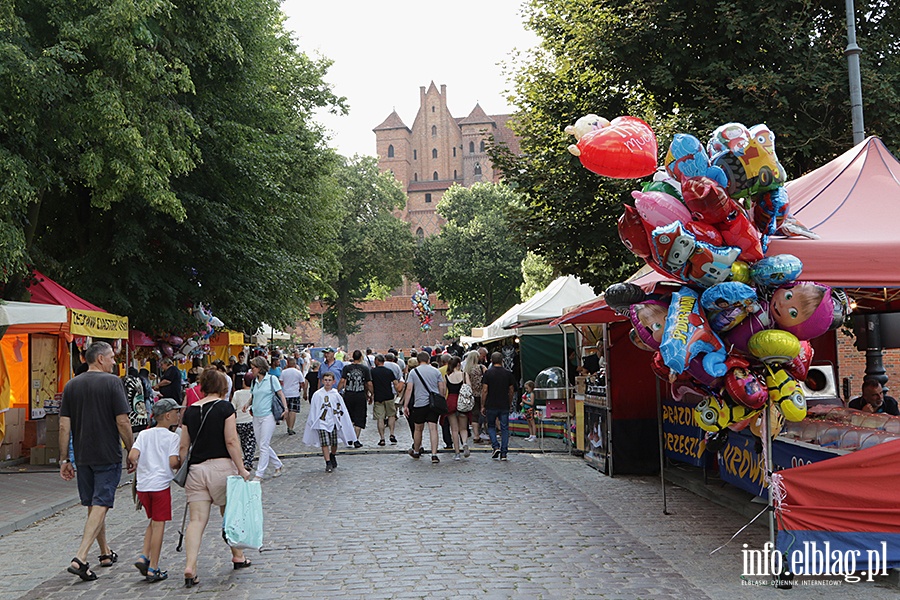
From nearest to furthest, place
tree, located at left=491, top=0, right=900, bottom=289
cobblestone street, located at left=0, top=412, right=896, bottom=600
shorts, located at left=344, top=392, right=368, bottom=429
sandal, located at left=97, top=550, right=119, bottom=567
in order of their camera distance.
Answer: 1. cobblestone street, located at left=0, top=412, right=896, bottom=600
2. sandal, located at left=97, top=550, right=119, bottom=567
3. tree, located at left=491, top=0, right=900, bottom=289
4. shorts, located at left=344, top=392, right=368, bottom=429

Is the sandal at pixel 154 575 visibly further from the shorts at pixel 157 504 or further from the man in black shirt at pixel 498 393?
the man in black shirt at pixel 498 393

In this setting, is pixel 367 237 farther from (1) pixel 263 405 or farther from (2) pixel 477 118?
(2) pixel 477 118

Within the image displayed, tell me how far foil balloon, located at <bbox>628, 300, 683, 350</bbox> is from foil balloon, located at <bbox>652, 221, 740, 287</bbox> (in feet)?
1.93

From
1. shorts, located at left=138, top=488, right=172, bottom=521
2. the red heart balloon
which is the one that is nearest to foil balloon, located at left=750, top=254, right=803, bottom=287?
the red heart balloon

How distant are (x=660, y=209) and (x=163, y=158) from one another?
10.1 meters

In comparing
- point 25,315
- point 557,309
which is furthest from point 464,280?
point 25,315

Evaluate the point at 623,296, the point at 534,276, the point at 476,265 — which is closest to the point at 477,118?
the point at 476,265

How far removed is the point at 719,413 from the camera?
23.9ft

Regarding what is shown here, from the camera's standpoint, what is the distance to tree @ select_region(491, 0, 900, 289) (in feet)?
48.9

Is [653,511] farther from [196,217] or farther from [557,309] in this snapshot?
[196,217]

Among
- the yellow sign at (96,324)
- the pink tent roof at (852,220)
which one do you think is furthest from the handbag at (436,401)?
the pink tent roof at (852,220)

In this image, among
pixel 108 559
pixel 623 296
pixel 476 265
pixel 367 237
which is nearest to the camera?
pixel 108 559

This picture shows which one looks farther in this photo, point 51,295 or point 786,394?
point 51,295

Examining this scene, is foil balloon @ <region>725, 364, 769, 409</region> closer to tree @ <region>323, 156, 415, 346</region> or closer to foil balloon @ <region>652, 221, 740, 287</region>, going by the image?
foil balloon @ <region>652, 221, 740, 287</region>
